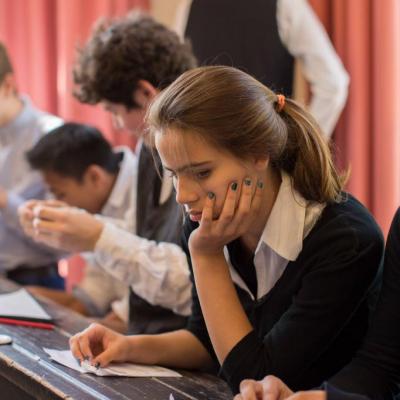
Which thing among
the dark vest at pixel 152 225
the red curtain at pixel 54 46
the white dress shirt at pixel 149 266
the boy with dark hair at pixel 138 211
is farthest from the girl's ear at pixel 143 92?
the red curtain at pixel 54 46

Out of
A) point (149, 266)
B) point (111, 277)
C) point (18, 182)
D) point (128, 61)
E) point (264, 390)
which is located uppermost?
point (128, 61)

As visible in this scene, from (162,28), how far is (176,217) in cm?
48

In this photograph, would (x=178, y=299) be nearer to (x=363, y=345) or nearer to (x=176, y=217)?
(x=176, y=217)

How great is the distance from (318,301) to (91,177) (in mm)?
1139

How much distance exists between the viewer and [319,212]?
113 cm

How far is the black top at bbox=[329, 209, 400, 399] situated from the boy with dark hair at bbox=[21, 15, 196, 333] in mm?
582

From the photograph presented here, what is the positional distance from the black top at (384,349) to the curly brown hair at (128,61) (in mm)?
818

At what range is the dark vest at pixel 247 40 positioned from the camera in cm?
234

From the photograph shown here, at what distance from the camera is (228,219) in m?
1.12

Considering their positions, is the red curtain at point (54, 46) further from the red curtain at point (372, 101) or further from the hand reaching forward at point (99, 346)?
the hand reaching forward at point (99, 346)

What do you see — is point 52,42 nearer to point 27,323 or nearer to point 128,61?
point 128,61

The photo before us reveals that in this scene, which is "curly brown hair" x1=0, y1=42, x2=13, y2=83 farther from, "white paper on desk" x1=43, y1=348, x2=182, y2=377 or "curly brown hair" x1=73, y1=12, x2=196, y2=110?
"white paper on desk" x1=43, y1=348, x2=182, y2=377

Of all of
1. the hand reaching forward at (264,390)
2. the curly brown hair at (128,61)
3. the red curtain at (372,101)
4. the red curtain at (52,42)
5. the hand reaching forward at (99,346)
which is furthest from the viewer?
the red curtain at (52,42)

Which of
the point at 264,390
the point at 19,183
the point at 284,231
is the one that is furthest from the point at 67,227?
the point at 19,183
